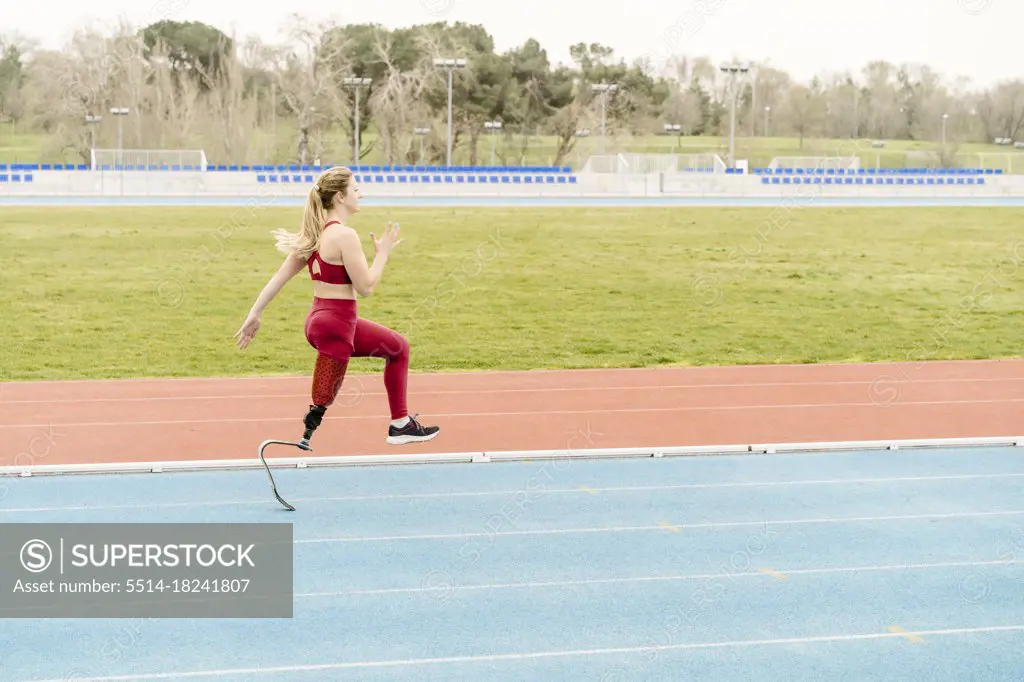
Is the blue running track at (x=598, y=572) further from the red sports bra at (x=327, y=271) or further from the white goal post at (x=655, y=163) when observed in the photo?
the white goal post at (x=655, y=163)

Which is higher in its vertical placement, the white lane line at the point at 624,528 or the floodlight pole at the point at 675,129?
the floodlight pole at the point at 675,129

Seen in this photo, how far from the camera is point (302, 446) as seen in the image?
695 centimetres

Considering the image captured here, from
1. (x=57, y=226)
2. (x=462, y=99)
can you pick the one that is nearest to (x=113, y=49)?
(x=462, y=99)

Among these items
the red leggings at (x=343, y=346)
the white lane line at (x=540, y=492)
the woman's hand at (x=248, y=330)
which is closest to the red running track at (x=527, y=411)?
the white lane line at (x=540, y=492)

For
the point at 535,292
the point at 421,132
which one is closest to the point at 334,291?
the point at 535,292

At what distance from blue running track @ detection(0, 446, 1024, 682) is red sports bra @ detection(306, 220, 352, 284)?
1.57m

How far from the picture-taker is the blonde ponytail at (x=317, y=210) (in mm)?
6660

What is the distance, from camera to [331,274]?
6711 millimetres

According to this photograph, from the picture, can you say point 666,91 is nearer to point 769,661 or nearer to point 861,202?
point 861,202

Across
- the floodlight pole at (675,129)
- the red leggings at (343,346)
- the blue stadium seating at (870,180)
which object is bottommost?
the red leggings at (343,346)

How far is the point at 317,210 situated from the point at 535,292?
14872mm

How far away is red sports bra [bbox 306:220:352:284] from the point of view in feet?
22.0

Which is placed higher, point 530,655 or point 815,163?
point 815,163

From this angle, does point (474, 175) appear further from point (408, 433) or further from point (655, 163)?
point (408, 433)
